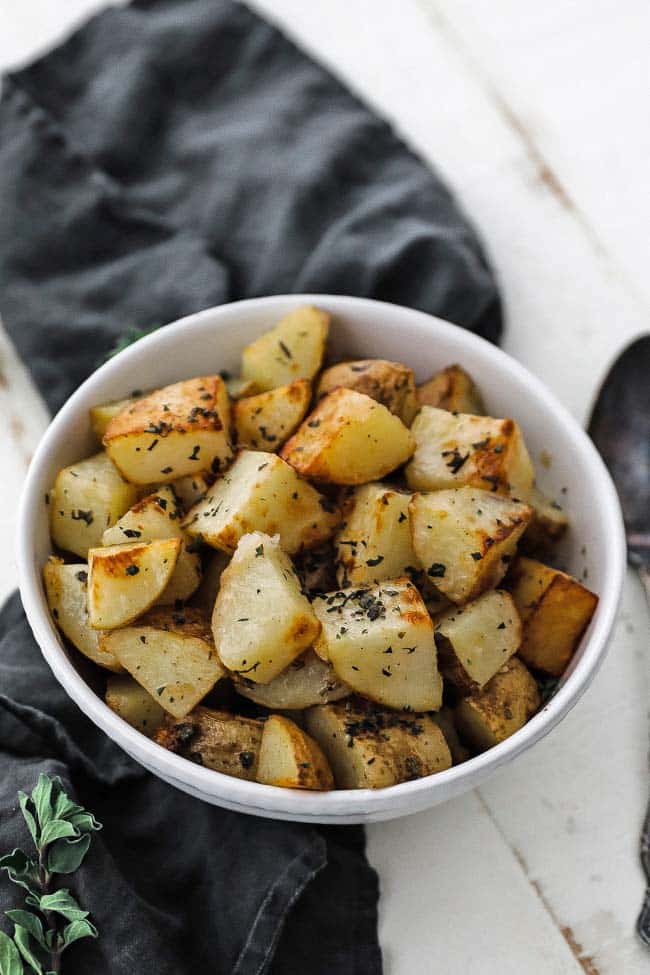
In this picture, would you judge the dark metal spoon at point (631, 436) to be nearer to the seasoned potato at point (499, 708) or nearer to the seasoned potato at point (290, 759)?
the seasoned potato at point (499, 708)

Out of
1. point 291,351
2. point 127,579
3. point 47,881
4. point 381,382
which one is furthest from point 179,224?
point 47,881

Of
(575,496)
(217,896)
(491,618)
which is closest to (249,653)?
(491,618)

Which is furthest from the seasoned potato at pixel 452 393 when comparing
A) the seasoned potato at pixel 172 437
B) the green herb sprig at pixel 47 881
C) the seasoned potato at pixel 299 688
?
the green herb sprig at pixel 47 881

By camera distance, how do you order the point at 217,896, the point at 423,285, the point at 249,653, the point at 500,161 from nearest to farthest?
the point at 249,653 < the point at 217,896 < the point at 423,285 < the point at 500,161

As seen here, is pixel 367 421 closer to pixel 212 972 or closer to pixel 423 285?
pixel 423 285

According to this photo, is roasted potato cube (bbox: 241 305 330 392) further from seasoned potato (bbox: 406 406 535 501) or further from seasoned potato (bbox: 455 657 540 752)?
seasoned potato (bbox: 455 657 540 752)

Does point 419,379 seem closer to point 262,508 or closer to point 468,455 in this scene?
point 468,455
